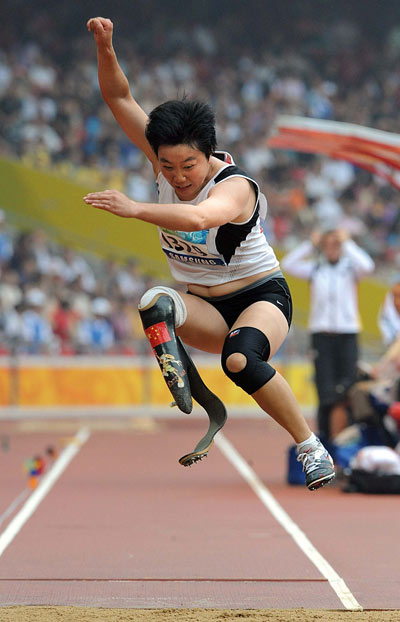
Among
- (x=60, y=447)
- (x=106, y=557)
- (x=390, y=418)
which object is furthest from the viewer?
(x=60, y=447)

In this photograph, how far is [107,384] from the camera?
14.7m

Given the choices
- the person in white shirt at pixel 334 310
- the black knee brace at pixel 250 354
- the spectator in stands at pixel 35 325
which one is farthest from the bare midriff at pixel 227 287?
the spectator in stands at pixel 35 325

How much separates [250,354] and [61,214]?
40.3 ft

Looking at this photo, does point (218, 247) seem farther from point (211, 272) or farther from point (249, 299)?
point (249, 299)

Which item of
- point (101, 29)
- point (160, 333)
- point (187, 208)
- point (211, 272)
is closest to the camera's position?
point (187, 208)

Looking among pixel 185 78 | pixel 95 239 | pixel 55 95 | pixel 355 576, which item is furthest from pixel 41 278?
pixel 355 576

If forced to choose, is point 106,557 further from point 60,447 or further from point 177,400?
point 60,447

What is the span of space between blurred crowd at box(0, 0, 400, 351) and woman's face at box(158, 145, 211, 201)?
10801 mm

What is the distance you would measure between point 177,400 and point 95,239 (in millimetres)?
12181

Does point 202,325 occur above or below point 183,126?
below

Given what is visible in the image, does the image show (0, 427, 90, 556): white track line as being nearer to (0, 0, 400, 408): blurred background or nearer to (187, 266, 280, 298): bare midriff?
(187, 266, 280, 298): bare midriff

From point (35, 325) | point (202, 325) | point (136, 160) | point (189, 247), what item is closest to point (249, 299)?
point (202, 325)

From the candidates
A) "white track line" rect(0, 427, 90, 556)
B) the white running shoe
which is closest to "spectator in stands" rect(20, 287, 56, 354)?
"white track line" rect(0, 427, 90, 556)

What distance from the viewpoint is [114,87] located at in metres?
4.89
